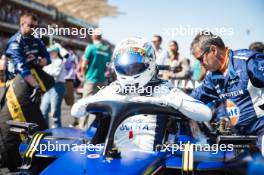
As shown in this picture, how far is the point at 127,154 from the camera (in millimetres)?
2725

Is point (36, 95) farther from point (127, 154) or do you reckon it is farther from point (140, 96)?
point (127, 154)

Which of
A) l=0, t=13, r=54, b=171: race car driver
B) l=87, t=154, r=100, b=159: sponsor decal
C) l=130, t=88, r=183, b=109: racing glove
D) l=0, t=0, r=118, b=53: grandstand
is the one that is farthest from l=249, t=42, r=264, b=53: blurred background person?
l=0, t=0, r=118, b=53: grandstand

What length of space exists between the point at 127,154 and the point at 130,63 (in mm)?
812

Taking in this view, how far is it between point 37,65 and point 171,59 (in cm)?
353

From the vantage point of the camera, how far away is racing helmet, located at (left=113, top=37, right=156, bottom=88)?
3.23m

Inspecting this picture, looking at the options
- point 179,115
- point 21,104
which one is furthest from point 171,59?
point 179,115

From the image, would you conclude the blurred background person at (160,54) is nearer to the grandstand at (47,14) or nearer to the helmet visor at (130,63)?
the helmet visor at (130,63)

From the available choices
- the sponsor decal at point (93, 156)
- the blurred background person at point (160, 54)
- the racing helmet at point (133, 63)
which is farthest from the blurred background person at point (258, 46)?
the sponsor decal at point (93, 156)

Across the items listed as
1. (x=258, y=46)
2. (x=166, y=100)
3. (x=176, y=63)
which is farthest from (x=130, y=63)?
(x=176, y=63)

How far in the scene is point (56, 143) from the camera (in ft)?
10.3

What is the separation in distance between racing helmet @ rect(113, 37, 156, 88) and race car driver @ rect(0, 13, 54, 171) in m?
1.51

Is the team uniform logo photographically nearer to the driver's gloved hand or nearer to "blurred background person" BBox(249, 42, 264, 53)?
the driver's gloved hand

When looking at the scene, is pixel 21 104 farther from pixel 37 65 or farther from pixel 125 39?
pixel 125 39

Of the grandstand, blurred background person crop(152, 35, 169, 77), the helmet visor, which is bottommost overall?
the helmet visor
